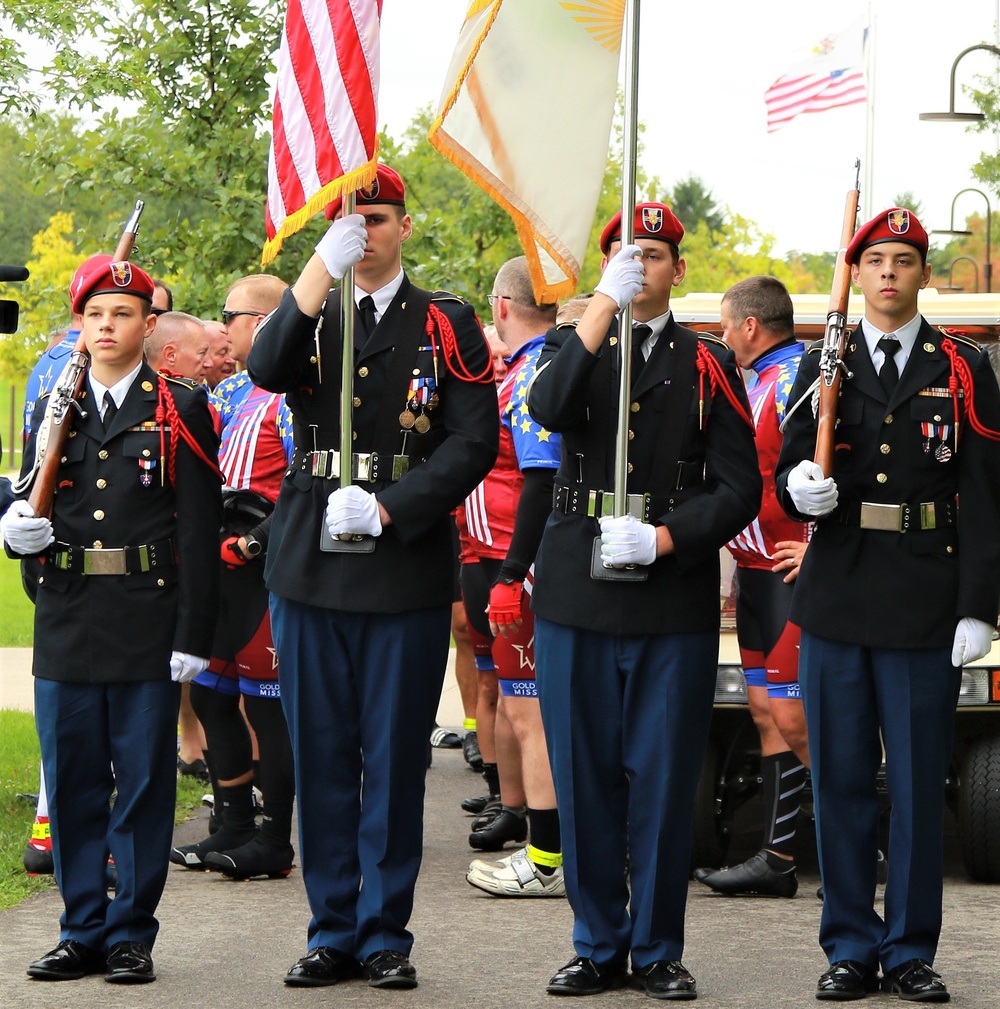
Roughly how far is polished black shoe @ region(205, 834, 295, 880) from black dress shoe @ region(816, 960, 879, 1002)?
249cm

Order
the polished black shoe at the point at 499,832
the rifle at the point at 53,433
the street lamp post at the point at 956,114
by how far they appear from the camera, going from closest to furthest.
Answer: the rifle at the point at 53,433 < the polished black shoe at the point at 499,832 < the street lamp post at the point at 956,114

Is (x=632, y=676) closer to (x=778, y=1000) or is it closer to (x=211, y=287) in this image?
(x=778, y=1000)

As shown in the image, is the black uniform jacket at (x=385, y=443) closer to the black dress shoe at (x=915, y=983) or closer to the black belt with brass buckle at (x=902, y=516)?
the black belt with brass buckle at (x=902, y=516)

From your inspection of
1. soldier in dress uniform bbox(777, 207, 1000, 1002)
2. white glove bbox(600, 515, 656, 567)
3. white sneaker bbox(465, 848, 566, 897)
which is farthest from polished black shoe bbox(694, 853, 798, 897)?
white glove bbox(600, 515, 656, 567)

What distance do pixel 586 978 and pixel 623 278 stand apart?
200 cm

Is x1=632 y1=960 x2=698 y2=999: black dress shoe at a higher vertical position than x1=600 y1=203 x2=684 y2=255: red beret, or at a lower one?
lower

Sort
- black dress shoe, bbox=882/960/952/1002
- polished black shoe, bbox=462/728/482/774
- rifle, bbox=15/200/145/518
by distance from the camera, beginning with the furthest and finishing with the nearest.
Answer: polished black shoe, bbox=462/728/482/774 < rifle, bbox=15/200/145/518 < black dress shoe, bbox=882/960/952/1002

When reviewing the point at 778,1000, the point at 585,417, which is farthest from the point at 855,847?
the point at 585,417

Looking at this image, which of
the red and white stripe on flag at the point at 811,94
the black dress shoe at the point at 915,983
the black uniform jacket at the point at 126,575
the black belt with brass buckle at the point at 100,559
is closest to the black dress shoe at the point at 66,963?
the black uniform jacket at the point at 126,575

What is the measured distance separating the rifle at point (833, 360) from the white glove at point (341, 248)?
1415mm

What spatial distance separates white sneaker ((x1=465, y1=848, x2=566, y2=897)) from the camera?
6676 mm

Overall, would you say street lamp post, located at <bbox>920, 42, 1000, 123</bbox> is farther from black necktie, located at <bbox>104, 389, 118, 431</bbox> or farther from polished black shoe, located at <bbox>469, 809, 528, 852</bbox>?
black necktie, located at <bbox>104, 389, 118, 431</bbox>

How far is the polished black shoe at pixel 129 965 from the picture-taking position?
5.24m

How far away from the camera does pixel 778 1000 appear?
5129mm
